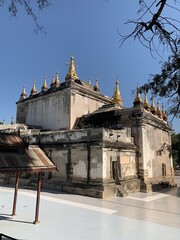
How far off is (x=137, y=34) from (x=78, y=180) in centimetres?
1229

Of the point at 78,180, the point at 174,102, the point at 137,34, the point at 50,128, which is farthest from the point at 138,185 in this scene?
the point at 137,34

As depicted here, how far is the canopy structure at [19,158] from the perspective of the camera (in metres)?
6.66

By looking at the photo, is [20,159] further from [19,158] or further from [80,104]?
[80,104]

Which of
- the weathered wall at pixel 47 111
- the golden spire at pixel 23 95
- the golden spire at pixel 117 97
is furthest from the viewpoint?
the golden spire at pixel 23 95

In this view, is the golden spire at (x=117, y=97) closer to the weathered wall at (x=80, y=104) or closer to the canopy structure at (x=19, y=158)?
the weathered wall at (x=80, y=104)

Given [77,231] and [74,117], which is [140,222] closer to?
[77,231]

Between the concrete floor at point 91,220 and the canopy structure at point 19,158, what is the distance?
913 mm

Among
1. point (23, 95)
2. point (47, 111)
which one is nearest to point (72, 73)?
point (47, 111)

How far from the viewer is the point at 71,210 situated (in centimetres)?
1028

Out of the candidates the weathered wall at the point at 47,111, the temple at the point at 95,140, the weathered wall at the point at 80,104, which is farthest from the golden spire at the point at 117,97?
the weathered wall at the point at 47,111

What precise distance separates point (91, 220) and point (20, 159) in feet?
12.2

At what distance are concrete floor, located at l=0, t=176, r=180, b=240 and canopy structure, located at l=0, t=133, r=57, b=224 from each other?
3.00ft

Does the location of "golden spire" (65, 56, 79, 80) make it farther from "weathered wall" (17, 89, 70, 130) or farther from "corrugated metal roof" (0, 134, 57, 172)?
"corrugated metal roof" (0, 134, 57, 172)

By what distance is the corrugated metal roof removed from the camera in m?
6.65
